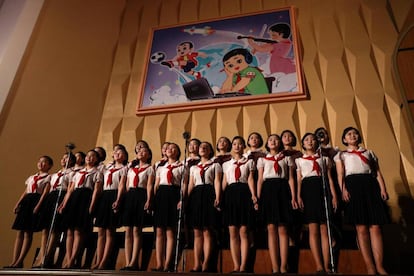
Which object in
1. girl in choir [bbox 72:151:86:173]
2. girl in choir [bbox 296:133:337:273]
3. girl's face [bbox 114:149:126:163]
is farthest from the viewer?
girl in choir [bbox 72:151:86:173]

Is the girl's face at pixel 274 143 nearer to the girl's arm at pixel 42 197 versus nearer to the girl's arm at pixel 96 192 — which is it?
the girl's arm at pixel 96 192

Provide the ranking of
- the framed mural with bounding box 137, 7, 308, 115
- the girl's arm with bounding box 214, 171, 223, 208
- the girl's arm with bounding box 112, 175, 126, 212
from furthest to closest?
the framed mural with bounding box 137, 7, 308, 115
the girl's arm with bounding box 112, 175, 126, 212
the girl's arm with bounding box 214, 171, 223, 208

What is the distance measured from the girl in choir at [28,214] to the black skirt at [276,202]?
258 cm

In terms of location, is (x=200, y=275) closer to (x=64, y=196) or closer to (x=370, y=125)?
(x=64, y=196)

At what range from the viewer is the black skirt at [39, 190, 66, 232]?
12.3ft

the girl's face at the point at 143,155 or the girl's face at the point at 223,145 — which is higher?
the girl's face at the point at 223,145

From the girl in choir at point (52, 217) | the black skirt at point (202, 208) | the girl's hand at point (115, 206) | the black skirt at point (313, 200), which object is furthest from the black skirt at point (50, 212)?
the black skirt at point (313, 200)

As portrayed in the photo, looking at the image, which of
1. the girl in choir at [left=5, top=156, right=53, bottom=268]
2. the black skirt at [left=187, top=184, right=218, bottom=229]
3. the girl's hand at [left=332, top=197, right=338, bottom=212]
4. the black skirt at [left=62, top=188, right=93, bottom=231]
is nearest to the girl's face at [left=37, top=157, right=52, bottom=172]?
the girl in choir at [left=5, top=156, right=53, bottom=268]

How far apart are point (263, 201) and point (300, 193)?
381 millimetres

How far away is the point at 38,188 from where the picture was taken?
400 centimetres

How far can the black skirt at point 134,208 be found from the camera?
3.38 meters

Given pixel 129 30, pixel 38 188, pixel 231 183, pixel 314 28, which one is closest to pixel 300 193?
pixel 231 183

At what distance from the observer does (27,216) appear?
12.6 feet

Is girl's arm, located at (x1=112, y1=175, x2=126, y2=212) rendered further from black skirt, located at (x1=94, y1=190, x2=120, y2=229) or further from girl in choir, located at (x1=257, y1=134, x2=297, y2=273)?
girl in choir, located at (x1=257, y1=134, x2=297, y2=273)
